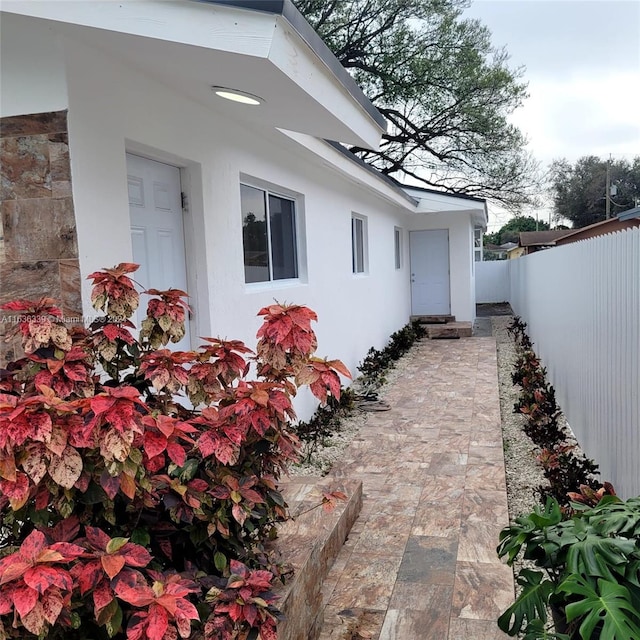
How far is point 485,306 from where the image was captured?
2102 cm

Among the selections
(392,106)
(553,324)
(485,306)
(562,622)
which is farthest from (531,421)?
(485,306)

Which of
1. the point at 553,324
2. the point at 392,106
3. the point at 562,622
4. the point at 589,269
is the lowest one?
the point at 562,622

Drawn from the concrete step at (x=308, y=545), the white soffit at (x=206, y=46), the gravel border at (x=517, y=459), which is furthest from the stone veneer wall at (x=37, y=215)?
the gravel border at (x=517, y=459)

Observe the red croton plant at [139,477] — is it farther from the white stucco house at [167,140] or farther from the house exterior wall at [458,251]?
the house exterior wall at [458,251]

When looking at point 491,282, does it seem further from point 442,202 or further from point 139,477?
point 139,477

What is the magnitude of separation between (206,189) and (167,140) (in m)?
0.55

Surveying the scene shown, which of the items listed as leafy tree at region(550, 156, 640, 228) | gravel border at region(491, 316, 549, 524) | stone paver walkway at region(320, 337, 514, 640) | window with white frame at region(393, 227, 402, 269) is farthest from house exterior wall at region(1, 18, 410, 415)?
leafy tree at region(550, 156, 640, 228)

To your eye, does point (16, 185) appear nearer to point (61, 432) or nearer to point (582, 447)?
point (61, 432)

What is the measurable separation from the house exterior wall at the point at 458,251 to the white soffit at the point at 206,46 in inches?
403

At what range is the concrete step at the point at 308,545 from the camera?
213cm

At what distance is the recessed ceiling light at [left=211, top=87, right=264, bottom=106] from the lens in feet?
10.5

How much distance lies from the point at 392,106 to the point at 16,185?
13.8m

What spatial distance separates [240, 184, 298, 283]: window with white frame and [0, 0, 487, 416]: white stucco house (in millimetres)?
22

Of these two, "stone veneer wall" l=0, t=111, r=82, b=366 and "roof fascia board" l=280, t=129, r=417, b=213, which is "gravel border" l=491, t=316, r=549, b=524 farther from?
"roof fascia board" l=280, t=129, r=417, b=213
